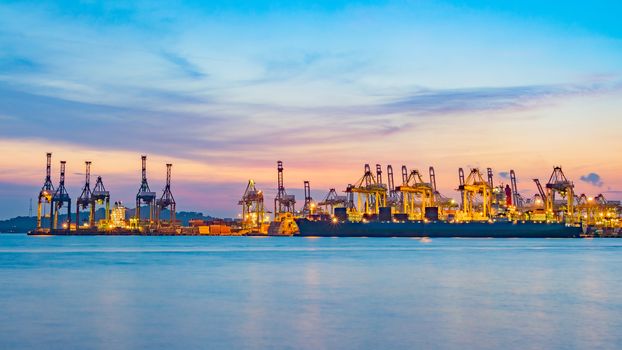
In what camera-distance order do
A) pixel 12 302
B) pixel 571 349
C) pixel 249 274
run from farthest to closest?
pixel 249 274, pixel 12 302, pixel 571 349

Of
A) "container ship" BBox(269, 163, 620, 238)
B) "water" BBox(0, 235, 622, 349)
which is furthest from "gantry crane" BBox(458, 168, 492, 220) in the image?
"water" BBox(0, 235, 622, 349)

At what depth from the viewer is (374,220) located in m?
147

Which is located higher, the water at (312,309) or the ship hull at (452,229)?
the ship hull at (452,229)

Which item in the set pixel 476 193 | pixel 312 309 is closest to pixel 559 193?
pixel 476 193

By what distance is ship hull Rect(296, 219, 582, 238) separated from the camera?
455 feet

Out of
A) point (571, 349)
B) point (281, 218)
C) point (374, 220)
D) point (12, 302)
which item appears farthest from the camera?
point (281, 218)

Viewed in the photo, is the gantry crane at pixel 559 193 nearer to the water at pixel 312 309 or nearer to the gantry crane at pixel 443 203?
the gantry crane at pixel 443 203

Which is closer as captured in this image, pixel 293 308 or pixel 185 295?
pixel 293 308

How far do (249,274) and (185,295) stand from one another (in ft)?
40.8

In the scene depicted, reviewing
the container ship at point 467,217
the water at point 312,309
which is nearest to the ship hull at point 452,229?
the container ship at point 467,217

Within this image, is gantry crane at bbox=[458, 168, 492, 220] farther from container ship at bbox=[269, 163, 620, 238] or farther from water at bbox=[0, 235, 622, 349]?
water at bbox=[0, 235, 622, 349]

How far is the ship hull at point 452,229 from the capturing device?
138625mm

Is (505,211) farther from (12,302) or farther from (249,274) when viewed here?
(12,302)

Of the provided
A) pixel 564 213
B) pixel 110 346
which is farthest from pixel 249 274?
pixel 564 213
